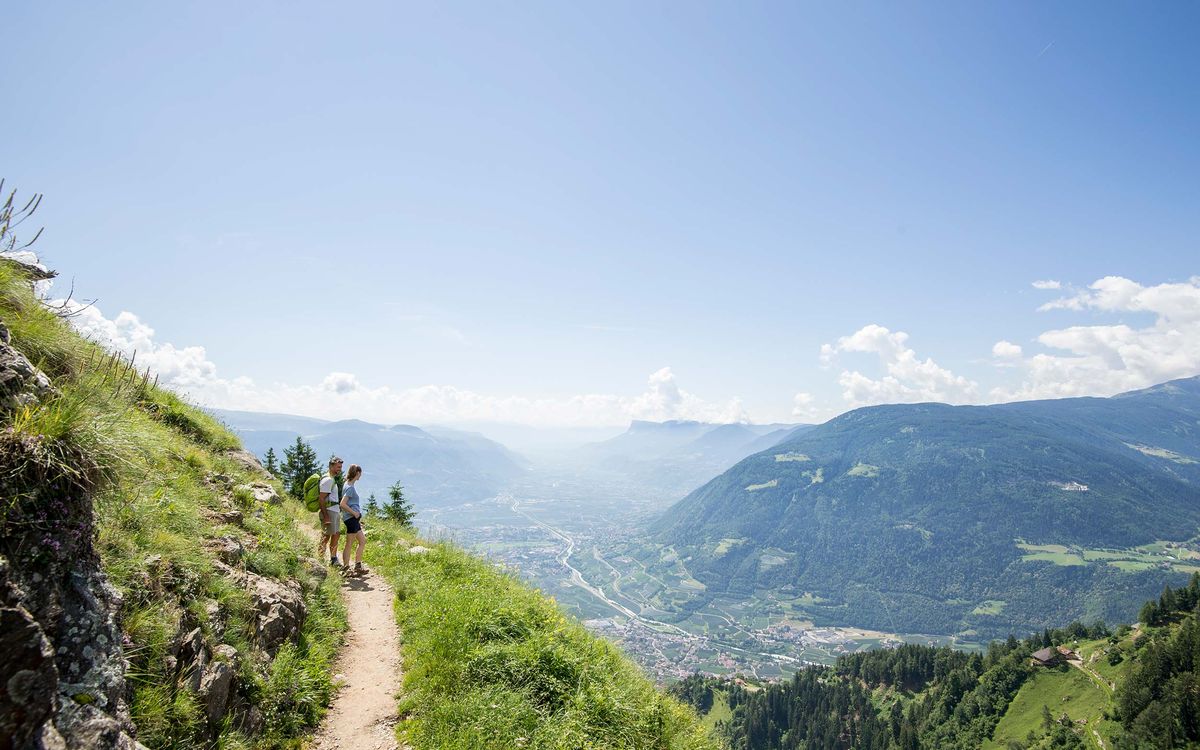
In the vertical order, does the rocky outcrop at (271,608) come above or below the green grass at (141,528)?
below

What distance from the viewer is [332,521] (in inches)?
554

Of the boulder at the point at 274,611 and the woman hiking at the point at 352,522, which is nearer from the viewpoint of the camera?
the boulder at the point at 274,611

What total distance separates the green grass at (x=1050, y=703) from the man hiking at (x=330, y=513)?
134986 mm

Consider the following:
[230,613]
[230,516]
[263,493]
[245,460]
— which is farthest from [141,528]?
[245,460]

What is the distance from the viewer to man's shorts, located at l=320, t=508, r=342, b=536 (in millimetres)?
14008

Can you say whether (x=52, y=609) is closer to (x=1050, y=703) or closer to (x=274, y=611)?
(x=274, y=611)

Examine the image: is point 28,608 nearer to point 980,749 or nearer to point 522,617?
point 522,617

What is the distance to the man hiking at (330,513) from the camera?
14.0m

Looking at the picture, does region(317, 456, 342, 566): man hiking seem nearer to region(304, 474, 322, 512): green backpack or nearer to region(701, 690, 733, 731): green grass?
region(304, 474, 322, 512): green backpack

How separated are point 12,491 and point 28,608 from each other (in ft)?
2.95

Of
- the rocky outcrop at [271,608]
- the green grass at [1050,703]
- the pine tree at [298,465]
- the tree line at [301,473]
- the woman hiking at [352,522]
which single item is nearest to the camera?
the rocky outcrop at [271,608]

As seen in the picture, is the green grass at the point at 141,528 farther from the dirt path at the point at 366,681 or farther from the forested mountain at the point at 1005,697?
the forested mountain at the point at 1005,697

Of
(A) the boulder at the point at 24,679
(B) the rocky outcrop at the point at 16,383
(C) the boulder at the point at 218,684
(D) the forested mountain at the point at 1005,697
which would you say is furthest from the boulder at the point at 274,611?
(D) the forested mountain at the point at 1005,697

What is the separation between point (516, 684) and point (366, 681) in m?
2.80
